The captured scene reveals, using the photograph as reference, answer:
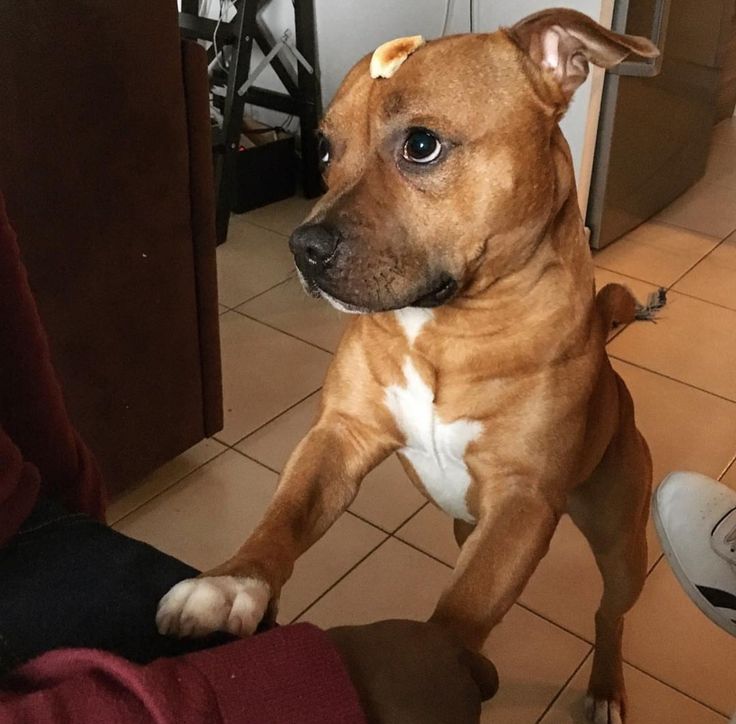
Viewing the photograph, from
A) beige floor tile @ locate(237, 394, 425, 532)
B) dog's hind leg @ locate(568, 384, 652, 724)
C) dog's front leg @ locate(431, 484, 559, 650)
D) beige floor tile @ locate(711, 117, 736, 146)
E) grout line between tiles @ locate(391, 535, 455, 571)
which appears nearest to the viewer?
dog's front leg @ locate(431, 484, 559, 650)

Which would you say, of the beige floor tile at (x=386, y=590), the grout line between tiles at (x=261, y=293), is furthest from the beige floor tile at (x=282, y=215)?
the beige floor tile at (x=386, y=590)

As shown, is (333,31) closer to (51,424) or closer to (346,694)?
(51,424)

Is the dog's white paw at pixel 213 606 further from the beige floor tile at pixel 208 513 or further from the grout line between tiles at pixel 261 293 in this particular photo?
the grout line between tiles at pixel 261 293

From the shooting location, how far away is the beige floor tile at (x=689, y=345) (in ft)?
7.18

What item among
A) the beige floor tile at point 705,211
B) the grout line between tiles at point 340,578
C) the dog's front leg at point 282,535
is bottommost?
the grout line between tiles at point 340,578

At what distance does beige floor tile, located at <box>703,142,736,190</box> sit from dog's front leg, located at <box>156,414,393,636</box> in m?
2.61

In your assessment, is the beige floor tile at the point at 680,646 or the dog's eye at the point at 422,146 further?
the beige floor tile at the point at 680,646

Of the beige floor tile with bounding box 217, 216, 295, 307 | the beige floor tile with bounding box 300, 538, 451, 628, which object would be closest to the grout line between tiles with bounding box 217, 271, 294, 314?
the beige floor tile with bounding box 217, 216, 295, 307

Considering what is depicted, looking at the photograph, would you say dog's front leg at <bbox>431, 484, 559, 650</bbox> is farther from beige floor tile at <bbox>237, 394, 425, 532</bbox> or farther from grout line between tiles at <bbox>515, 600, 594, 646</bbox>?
beige floor tile at <bbox>237, 394, 425, 532</bbox>

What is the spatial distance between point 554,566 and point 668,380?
0.74m

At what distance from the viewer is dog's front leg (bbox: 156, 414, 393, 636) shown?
0.65m

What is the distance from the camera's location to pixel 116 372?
5.02 feet

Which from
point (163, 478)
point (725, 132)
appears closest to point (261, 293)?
point (163, 478)

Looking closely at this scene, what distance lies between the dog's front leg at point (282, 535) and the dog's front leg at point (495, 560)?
175 millimetres
